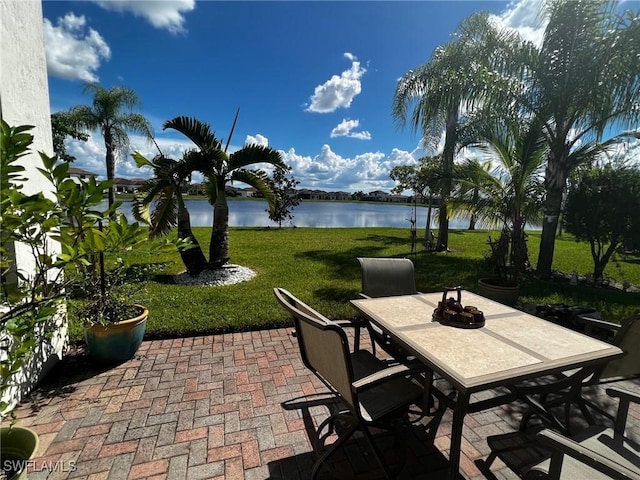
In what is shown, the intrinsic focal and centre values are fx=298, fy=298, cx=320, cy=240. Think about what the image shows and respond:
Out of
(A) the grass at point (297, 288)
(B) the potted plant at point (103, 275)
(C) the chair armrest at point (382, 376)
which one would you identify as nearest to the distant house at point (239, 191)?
(A) the grass at point (297, 288)

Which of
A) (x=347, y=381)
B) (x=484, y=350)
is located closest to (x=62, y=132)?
(x=347, y=381)

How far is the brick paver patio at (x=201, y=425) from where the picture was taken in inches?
74.7

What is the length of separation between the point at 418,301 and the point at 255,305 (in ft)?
8.84

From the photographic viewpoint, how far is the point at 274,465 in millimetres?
1931

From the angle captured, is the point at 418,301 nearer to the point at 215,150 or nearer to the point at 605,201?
the point at 215,150

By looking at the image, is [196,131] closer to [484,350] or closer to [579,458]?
[484,350]

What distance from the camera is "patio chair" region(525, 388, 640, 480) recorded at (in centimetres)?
108

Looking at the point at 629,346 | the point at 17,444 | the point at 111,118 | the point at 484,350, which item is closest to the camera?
the point at 17,444

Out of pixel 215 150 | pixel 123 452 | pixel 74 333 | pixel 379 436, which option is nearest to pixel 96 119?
pixel 215 150

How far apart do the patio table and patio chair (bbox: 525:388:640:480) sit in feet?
0.95

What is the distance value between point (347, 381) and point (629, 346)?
1.90m

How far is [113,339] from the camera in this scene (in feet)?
9.45

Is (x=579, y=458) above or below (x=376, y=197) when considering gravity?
below

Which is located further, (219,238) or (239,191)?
(239,191)
